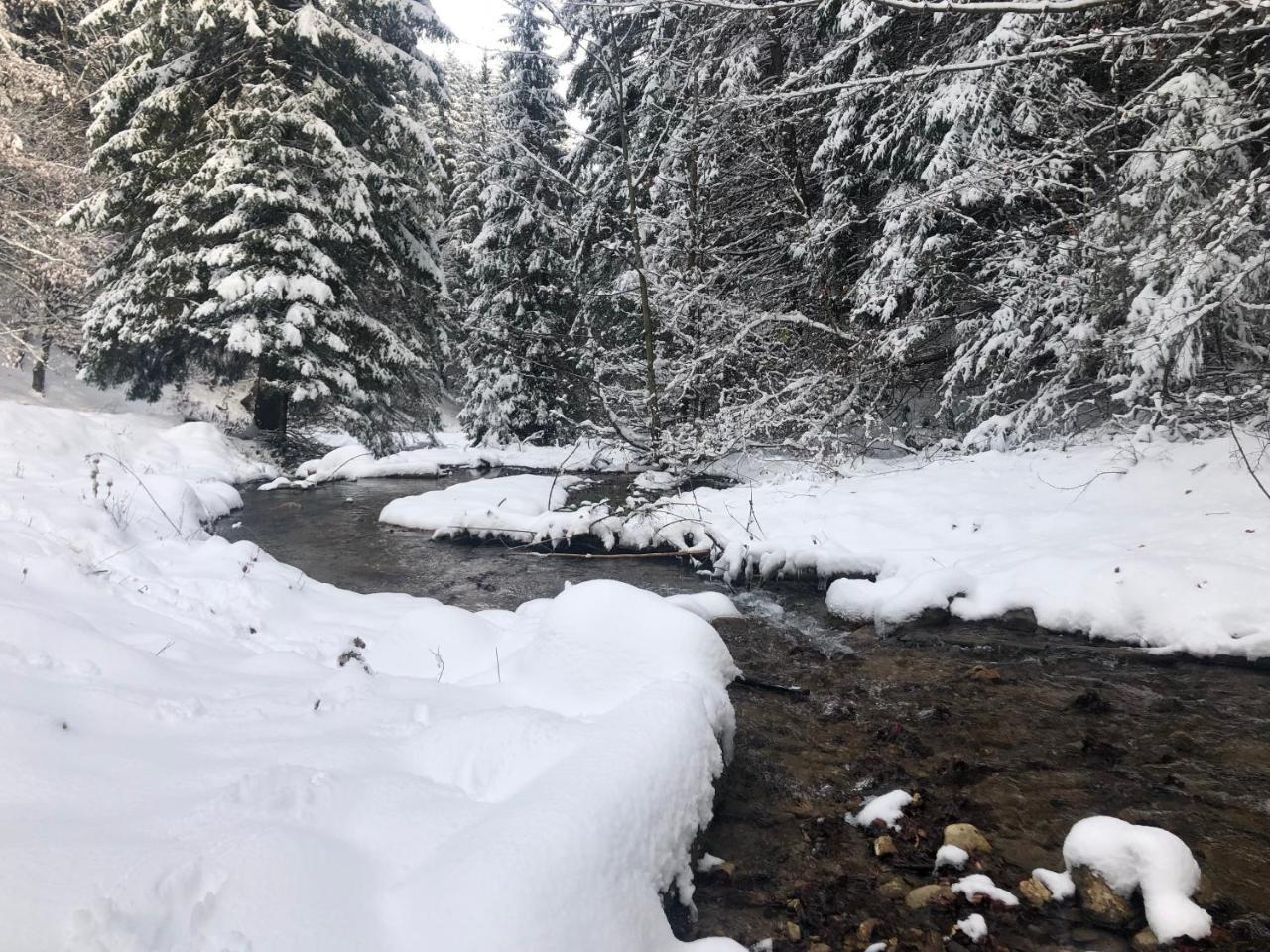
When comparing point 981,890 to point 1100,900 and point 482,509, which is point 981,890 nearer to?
point 1100,900

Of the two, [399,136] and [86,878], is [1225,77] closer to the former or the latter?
[86,878]

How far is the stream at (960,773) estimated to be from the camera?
2383 millimetres

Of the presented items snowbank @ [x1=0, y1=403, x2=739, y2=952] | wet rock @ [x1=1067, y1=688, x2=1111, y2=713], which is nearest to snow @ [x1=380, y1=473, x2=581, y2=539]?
snowbank @ [x1=0, y1=403, x2=739, y2=952]

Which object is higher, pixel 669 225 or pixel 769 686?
pixel 669 225

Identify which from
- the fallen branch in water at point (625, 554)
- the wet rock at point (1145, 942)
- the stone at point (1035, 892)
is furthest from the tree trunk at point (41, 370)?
the wet rock at point (1145, 942)

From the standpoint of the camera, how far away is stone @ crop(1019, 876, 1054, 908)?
7.99 feet

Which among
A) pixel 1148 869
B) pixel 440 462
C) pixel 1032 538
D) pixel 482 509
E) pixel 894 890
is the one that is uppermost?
pixel 1032 538

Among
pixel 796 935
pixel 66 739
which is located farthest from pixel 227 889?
pixel 796 935

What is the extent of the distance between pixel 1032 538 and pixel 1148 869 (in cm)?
394

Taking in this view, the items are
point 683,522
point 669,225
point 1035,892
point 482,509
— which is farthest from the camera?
point 669,225

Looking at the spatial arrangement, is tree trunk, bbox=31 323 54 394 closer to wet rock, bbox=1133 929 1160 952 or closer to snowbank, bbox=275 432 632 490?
snowbank, bbox=275 432 632 490

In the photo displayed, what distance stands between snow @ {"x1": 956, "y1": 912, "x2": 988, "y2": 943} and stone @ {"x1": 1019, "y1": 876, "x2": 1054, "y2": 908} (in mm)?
245

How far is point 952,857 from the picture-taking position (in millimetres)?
2654

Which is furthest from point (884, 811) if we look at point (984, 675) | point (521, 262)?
point (521, 262)
